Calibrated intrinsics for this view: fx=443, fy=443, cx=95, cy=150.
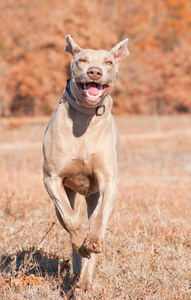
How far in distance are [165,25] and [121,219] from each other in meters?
35.4

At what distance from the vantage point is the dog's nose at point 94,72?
138 inches

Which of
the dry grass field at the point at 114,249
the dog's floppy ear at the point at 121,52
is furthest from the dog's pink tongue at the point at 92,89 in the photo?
the dry grass field at the point at 114,249

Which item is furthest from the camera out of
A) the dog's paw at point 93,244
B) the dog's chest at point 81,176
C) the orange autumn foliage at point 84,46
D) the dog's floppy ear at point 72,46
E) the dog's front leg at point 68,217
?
the orange autumn foliage at point 84,46

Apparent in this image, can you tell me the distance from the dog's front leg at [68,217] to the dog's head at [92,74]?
758 mm

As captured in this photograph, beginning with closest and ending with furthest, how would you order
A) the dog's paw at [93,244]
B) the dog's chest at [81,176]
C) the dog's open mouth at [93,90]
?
the dog's paw at [93,244], the dog's open mouth at [93,90], the dog's chest at [81,176]

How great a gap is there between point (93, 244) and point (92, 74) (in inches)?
52.2

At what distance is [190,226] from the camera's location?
5398 mm

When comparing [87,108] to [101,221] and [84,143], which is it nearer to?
[84,143]

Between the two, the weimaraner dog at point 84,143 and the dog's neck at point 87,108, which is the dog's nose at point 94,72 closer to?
the weimaraner dog at point 84,143

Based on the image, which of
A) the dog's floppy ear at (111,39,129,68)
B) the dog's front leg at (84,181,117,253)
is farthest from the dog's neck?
the dog's front leg at (84,181,117,253)

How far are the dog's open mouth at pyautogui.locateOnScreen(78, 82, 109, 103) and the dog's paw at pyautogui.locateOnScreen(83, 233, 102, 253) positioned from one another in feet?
3.56

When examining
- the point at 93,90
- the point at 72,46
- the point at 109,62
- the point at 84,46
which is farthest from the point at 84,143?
the point at 84,46

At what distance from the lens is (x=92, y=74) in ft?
11.6

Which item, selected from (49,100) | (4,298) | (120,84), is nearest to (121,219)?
(4,298)
